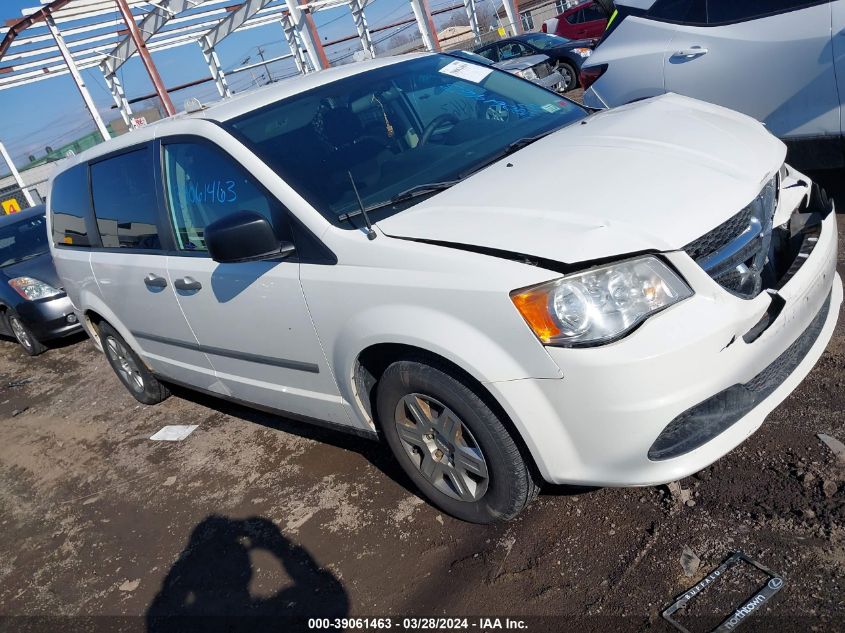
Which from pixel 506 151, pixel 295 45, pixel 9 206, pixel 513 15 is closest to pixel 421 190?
pixel 506 151

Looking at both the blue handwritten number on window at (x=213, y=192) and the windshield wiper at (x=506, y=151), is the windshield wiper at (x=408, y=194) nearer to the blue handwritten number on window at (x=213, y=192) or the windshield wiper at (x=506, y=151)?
the windshield wiper at (x=506, y=151)

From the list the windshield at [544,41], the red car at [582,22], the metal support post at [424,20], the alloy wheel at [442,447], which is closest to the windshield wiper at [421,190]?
the alloy wheel at [442,447]

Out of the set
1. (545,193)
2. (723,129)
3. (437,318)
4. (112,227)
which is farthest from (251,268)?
(723,129)

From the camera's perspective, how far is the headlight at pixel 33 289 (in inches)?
299

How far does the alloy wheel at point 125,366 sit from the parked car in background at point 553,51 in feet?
38.0

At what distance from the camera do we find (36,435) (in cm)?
570

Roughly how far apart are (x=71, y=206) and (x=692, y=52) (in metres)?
4.45

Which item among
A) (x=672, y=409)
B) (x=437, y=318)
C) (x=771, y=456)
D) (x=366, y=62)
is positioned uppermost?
(x=366, y=62)

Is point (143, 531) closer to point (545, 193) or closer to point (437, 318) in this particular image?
Result: point (437, 318)

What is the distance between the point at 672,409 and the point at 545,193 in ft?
2.90

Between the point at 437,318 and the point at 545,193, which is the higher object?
the point at 545,193

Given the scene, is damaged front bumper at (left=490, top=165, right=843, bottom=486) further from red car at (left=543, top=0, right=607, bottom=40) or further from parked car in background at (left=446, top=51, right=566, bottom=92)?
red car at (left=543, top=0, right=607, bottom=40)

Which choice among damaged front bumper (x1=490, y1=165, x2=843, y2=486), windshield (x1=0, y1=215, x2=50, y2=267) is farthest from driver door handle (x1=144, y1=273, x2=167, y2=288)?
windshield (x1=0, y1=215, x2=50, y2=267)

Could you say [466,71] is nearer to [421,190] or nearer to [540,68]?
[421,190]
